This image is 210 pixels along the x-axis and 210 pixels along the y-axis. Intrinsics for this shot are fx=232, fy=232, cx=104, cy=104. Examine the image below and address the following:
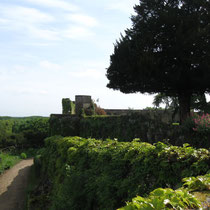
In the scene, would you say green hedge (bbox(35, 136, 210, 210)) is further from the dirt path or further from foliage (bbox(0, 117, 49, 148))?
foliage (bbox(0, 117, 49, 148))

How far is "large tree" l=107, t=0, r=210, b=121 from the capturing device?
1603 cm

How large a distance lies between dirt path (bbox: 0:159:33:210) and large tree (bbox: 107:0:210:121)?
10.8 meters

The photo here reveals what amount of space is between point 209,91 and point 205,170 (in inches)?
645

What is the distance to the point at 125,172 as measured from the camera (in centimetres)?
448

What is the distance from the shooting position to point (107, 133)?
1496 centimetres

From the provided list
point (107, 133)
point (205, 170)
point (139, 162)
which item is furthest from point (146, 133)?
point (205, 170)

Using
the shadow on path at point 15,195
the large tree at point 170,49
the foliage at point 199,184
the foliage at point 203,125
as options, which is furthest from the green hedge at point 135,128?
the shadow on path at point 15,195

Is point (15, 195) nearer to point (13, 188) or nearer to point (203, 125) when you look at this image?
point (13, 188)

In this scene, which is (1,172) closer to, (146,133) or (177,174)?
(146,133)

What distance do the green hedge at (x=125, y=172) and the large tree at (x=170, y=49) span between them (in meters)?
11.8

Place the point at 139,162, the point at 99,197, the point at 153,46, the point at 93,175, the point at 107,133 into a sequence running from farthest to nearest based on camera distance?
the point at 153,46 → the point at 107,133 → the point at 93,175 → the point at 99,197 → the point at 139,162

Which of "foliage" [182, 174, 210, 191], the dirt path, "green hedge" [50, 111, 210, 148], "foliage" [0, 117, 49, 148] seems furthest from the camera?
"foliage" [0, 117, 49, 148]

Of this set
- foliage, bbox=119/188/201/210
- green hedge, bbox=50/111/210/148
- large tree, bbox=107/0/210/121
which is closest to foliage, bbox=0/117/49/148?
green hedge, bbox=50/111/210/148

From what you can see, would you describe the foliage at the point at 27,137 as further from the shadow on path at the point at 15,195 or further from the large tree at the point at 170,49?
→ the large tree at the point at 170,49
